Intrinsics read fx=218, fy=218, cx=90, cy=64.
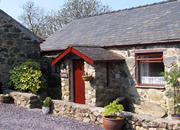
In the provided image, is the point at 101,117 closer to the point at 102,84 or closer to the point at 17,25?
the point at 102,84

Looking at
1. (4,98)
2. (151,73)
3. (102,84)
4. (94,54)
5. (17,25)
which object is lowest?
(4,98)

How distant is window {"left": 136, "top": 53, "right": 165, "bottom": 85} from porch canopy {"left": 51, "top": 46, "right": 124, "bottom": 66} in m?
0.83

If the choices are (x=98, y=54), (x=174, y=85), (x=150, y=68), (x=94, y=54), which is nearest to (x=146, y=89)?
(x=150, y=68)

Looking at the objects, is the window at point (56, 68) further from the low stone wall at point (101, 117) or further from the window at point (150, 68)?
the window at point (150, 68)

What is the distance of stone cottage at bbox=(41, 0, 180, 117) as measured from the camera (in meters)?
7.99

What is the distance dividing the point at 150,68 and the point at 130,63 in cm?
80

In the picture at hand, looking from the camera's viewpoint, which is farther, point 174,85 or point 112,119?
point 174,85

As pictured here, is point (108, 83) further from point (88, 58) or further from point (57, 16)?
point (57, 16)

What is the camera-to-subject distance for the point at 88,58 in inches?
316

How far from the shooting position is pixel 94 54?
27.7ft

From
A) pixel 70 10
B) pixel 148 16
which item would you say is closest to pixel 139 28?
pixel 148 16

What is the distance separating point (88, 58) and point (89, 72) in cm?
70

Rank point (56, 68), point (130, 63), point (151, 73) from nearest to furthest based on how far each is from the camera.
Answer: point (151, 73), point (130, 63), point (56, 68)

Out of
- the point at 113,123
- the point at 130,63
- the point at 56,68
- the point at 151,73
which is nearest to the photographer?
the point at 113,123
